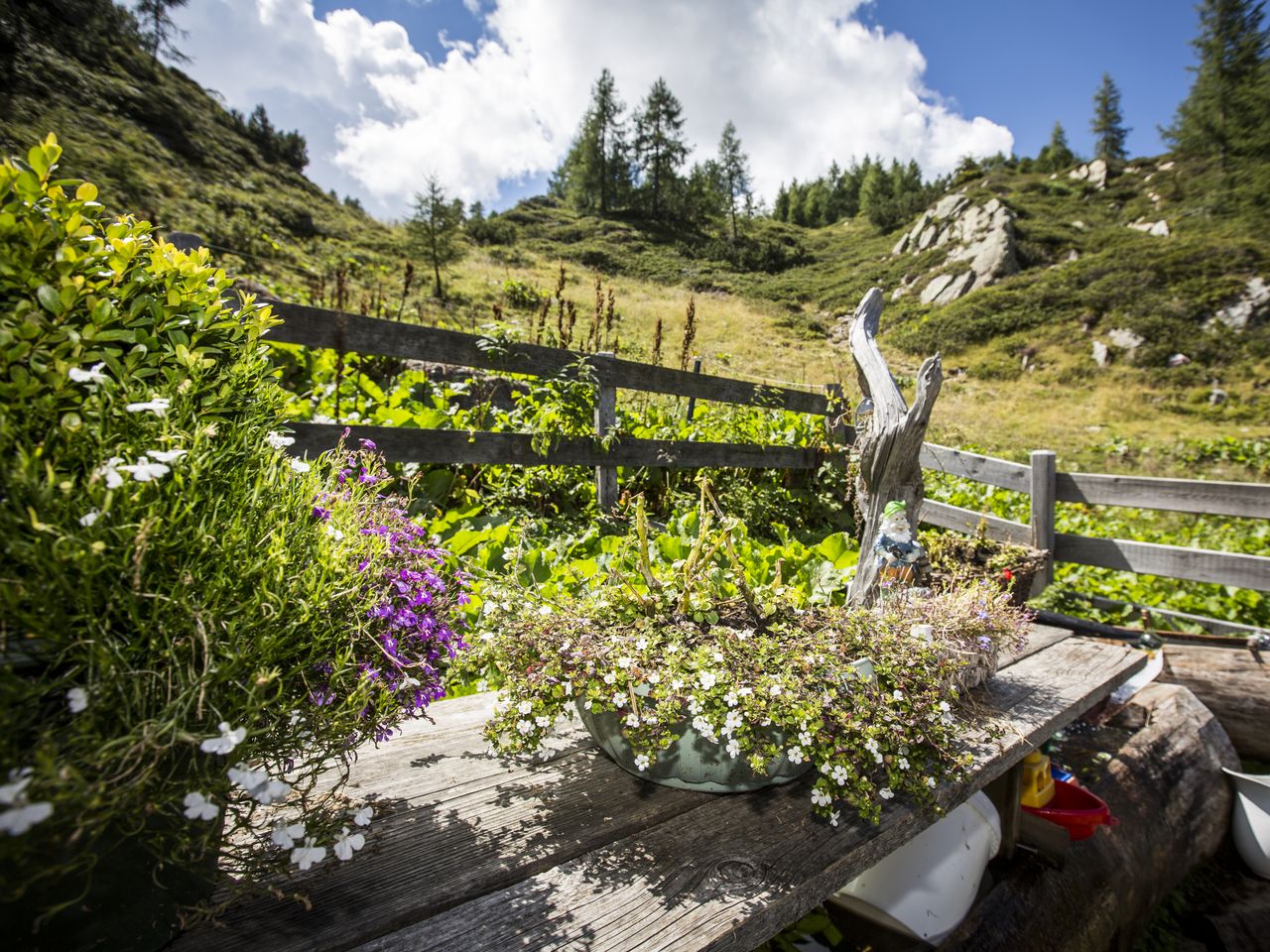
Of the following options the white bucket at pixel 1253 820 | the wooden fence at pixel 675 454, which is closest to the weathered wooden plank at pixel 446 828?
the wooden fence at pixel 675 454

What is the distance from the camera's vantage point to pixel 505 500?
12.3ft

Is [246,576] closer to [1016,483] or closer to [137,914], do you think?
[137,914]

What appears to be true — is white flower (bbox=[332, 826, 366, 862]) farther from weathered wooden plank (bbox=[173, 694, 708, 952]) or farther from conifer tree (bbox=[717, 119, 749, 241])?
conifer tree (bbox=[717, 119, 749, 241])

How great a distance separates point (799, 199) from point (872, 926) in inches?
2991

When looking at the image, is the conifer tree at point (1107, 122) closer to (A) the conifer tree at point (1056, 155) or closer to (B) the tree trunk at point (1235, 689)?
(A) the conifer tree at point (1056, 155)

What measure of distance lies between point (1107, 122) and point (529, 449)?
69353mm

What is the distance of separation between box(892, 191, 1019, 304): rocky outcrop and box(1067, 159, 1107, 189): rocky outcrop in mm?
9170

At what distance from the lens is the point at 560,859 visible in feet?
3.36

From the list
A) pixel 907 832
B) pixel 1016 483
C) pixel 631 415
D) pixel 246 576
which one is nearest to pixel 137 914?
pixel 246 576

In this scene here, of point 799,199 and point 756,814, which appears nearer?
point 756,814

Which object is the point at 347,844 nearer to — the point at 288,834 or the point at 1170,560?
the point at 288,834

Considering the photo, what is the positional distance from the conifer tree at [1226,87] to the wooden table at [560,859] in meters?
48.1

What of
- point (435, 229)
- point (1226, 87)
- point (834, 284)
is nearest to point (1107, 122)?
point (1226, 87)

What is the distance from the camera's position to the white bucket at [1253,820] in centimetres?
253
